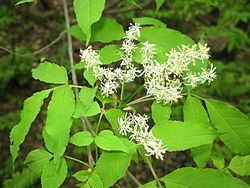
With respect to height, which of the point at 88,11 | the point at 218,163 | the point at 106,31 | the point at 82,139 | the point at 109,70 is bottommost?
the point at 218,163

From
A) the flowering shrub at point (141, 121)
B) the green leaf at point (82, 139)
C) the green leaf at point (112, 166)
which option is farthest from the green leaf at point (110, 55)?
the green leaf at point (112, 166)

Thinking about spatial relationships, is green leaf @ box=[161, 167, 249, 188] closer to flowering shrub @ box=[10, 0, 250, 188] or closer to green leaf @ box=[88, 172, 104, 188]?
flowering shrub @ box=[10, 0, 250, 188]

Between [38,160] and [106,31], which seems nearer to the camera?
[38,160]

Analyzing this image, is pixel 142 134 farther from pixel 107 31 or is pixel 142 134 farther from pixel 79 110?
pixel 107 31

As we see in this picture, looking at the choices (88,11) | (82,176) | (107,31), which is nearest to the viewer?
(82,176)

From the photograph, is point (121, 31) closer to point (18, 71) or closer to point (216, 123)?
point (216, 123)

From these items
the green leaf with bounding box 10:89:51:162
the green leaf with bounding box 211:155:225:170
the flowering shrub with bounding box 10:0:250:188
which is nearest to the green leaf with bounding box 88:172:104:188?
the flowering shrub with bounding box 10:0:250:188

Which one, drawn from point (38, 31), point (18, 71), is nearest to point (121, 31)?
point (18, 71)

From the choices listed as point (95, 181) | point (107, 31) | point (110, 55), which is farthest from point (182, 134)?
point (107, 31)
